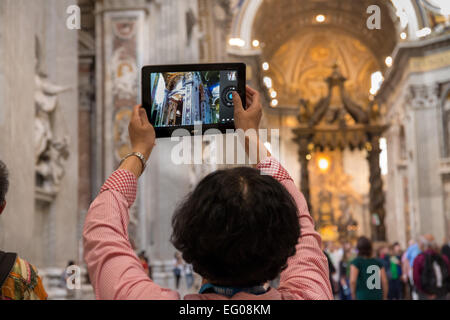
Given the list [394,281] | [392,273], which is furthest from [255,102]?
[392,273]

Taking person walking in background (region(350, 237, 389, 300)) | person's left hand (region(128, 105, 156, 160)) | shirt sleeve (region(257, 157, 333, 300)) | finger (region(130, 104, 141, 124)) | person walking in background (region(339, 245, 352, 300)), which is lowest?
person walking in background (region(339, 245, 352, 300))

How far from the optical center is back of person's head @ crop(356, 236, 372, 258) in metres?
5.82

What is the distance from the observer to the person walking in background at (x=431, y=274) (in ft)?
23.8

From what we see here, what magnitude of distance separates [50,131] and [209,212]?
520cm

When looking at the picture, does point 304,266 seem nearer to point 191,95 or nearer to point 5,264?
point 191,95

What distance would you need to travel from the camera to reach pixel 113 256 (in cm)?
114

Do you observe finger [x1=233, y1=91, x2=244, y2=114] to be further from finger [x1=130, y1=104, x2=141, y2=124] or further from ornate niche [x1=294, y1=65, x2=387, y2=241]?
ornate niche [x1=294, y1=65, x2=387, y2=241]

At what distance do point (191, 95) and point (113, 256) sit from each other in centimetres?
60

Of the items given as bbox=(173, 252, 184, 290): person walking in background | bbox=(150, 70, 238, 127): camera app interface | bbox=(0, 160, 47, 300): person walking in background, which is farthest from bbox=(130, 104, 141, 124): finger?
bbox=(173, 252, 184, 290): person walking in background

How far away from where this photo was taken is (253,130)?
1.45 meters

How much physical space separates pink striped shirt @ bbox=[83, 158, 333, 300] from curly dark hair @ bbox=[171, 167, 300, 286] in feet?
0.15

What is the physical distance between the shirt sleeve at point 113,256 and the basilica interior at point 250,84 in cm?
18

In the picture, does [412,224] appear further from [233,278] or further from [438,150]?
[233,278]
